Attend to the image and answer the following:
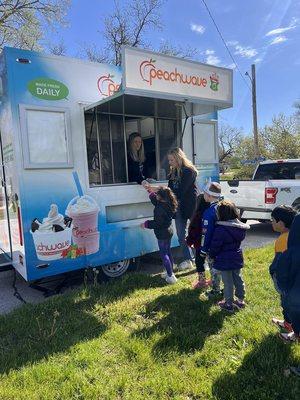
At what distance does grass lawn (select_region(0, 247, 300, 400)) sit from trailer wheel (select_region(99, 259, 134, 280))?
701 mm

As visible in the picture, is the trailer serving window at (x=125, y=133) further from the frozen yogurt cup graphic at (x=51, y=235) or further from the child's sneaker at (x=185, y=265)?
the child's sneaker at (x=185, y=265)

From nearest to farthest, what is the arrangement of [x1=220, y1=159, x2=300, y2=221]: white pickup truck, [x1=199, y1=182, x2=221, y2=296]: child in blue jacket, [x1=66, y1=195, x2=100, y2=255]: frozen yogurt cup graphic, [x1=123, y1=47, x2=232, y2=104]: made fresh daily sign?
[x1=199, y1=182, x2=221, y2=296]: child in blue jacket
[x1=123, y1=47, x2=232, y2=104]: made fresh daily sign
[x1=66, y1=195, x2=100, y2=255]: frozen yogurt cup graphic
[x1=220, y1=159, x2=300, y2=221]: white pickup truck

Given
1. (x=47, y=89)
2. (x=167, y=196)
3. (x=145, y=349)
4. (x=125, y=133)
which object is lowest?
(x=145, y=349)

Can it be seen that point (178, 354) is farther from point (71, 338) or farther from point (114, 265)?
point (114, 265)

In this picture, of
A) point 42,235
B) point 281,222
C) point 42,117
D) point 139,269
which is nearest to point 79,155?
point 42,117

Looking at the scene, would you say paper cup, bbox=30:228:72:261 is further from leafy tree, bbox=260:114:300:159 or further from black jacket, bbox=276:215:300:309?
leafy tree, bbox=260:114:300:159

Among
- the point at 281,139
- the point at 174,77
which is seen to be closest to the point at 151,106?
the point at 174,77

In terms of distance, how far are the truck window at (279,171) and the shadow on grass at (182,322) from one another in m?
6.28

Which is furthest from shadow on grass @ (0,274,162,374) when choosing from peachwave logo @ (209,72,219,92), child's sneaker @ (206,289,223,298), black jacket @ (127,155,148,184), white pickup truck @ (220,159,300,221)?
white pickup truck @ (220,159,300,221)

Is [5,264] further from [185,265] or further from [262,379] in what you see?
[262,379]

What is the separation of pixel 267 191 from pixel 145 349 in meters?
6.06

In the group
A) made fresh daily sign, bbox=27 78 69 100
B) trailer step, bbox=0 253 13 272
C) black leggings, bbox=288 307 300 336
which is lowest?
trailer step, bbox=0 253 13 272

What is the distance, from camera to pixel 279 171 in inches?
400

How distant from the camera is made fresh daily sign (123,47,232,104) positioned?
452 cm
